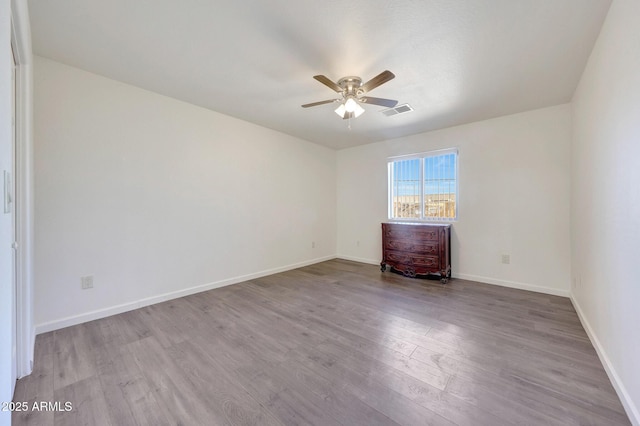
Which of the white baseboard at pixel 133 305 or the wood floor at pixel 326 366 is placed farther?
the white baseboard at pixel 133 305

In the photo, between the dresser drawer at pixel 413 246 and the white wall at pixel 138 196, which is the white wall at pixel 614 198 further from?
the white wall at pixel 138 196

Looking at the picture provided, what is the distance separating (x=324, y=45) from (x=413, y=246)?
315 cm

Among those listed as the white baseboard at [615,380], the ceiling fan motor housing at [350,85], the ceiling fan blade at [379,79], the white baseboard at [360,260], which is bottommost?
the white baseboard at [615,380]

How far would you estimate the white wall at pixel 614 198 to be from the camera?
143cm

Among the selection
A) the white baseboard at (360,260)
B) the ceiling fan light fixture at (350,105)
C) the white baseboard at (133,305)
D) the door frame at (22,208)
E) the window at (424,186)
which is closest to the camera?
the door frame at (22,208)

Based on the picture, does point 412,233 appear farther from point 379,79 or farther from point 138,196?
point 138,196

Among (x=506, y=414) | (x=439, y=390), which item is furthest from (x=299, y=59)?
(x=506, y=414)

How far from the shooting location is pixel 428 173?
4.49m

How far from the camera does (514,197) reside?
3.65 meters

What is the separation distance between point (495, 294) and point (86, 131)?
5054mm

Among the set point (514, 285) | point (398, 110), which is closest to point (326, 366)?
point (398, 110)

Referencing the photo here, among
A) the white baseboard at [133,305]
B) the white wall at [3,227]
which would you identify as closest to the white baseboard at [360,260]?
the white baseboard at [133,305]

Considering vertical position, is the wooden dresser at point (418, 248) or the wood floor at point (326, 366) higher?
the wooden dresser at point (418, 248)

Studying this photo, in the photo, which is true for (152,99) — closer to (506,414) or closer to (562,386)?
(506,414)
